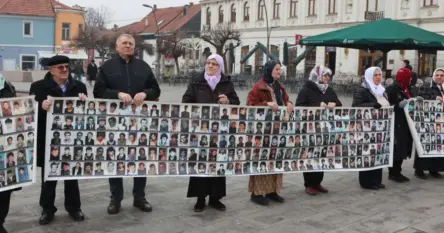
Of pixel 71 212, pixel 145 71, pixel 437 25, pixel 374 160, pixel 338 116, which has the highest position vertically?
pixel 437 25

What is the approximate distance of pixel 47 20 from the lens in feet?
164

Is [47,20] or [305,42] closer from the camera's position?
[305,42]

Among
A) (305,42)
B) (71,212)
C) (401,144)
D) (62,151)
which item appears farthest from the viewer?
(305,42)

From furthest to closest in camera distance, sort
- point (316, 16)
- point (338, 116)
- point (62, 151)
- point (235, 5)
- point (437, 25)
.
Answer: point (235, 5)
point (316, 16)
point (437, 25)
point (338, 116)
point (62, 151)

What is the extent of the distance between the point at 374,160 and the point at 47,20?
48669 mm

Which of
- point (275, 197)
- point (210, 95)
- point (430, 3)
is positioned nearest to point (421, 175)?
point (275, 197)

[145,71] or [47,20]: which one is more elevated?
[47,20]

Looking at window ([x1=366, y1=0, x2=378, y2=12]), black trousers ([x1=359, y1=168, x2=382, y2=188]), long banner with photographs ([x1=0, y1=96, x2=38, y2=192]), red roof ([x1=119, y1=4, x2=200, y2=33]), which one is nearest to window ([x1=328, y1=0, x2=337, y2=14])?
window ([x1=366, y1=0, x2=378, y2=12])

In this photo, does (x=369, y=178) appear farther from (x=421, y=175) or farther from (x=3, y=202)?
(x=3, y=202)

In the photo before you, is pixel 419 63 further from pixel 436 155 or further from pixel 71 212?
pixel 71 212

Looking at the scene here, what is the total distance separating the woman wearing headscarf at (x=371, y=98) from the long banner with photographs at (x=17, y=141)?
4060mm

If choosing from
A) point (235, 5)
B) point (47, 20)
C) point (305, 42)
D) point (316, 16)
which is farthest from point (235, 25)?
point (305, 42)

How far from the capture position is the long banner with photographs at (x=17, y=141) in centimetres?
431

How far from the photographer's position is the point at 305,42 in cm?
1439
